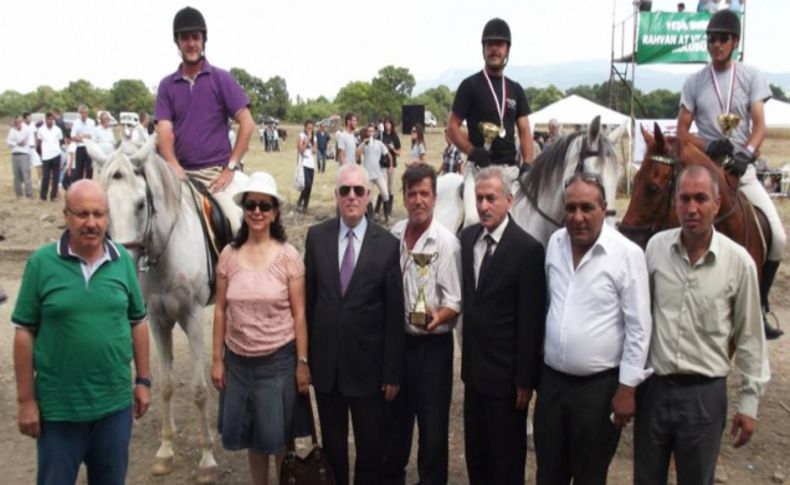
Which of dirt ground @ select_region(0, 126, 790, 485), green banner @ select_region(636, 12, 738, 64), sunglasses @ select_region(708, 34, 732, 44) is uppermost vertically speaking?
green banner @ select_region(636, 12, 738, 64)

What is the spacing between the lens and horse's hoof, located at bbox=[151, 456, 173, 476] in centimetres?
510

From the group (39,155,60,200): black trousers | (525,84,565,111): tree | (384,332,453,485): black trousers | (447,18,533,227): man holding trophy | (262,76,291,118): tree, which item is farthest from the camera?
(262,76,291,118): tree

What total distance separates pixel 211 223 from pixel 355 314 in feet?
7.07

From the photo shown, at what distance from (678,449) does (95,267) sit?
2885 millimetres

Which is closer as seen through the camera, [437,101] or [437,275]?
[437,275]

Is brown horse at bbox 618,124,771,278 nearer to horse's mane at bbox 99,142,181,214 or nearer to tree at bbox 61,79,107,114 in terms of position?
horse's mane at bbox 99,142,181,214

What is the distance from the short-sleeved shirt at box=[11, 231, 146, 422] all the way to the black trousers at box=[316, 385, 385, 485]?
1169 millimetres

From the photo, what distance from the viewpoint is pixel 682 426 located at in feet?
10.6

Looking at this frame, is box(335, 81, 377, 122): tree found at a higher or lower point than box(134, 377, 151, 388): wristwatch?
higher

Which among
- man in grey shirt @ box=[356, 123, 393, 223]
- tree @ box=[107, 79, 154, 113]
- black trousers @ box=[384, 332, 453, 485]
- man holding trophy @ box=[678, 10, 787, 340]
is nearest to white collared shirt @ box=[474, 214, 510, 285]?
black trousers @ box=[384, 332, 453, 485]

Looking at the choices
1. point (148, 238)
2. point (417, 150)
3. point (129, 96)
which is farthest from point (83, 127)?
point (129, 96)

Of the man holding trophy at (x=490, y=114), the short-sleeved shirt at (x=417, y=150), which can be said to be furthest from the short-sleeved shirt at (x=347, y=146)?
the man holding trophy at (x=490, y=114)

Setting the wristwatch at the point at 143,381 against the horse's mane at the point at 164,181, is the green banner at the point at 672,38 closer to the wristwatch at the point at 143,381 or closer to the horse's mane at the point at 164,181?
the horse's mane at the point at 164,181

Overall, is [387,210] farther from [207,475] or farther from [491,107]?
[207,475]
